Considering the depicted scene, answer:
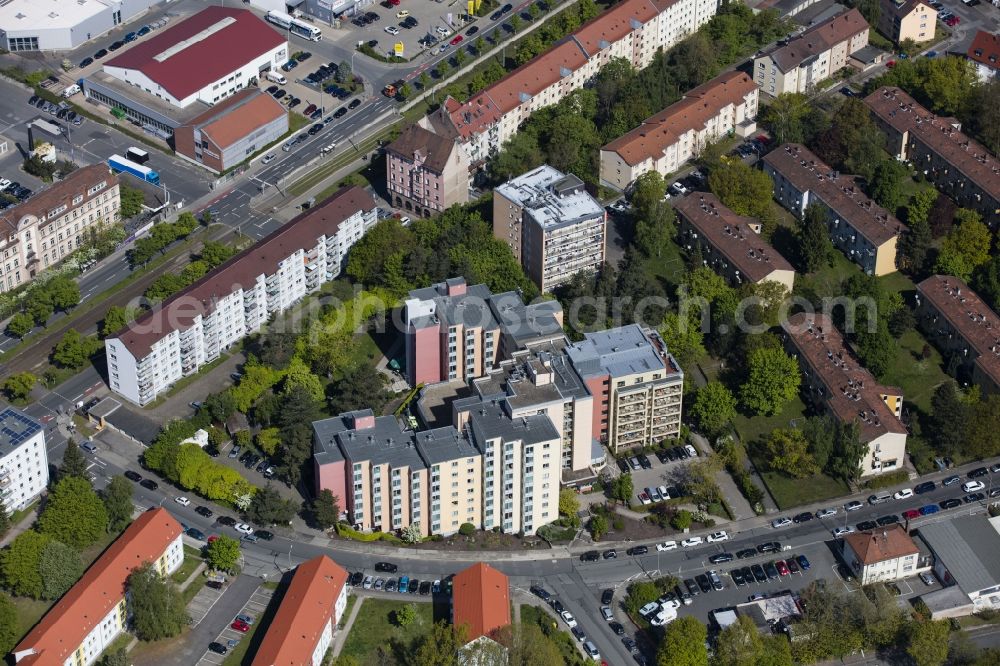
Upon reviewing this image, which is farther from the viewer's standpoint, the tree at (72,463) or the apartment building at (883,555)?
the tree at (72,463)

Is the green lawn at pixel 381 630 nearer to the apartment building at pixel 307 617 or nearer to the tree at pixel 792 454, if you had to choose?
the apartment building at pixel 307 617

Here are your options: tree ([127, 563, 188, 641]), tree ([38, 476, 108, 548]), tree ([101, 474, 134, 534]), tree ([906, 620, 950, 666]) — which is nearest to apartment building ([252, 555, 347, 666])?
tree ([127, 563, 188, 641])

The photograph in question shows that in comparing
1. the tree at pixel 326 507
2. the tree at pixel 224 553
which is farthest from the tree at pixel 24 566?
the tree at pixel 326 507

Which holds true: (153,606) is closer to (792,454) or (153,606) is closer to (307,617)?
(307,617)

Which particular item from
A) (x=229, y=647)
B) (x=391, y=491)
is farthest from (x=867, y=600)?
(x=229, y=647)

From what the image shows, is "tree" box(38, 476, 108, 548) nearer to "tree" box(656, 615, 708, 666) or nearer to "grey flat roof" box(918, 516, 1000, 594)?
"tree" box(656, 615, 708, 666)
